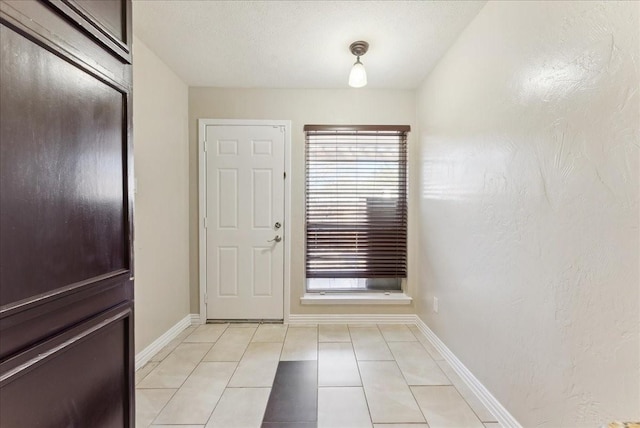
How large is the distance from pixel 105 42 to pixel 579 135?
1.81 m

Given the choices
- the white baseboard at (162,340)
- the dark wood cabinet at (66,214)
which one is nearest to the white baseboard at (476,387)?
the dark wood cabinet at (66,214)

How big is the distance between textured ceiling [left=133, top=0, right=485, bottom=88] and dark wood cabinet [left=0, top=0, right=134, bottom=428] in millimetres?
971

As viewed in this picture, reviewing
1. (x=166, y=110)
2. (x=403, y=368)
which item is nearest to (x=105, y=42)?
(x=166, y=110)

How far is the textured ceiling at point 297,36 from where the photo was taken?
1.84m

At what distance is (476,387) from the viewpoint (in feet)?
5.98

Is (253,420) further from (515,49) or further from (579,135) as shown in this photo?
(515,49)

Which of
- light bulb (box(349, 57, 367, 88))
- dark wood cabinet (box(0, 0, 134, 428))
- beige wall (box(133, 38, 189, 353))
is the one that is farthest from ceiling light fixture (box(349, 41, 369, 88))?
beige wall (box(133, 38, 189, 353))

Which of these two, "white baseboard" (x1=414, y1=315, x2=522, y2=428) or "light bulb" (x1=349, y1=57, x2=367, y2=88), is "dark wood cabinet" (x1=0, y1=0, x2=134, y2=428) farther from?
"white baseboard" (x1=414, y1=315, x2=522, y2=428)

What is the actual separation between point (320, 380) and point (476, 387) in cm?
101

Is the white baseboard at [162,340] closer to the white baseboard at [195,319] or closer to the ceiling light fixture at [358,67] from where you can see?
the white baseboard at [195,319]

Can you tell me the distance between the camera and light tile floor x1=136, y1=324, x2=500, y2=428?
5.33 ft

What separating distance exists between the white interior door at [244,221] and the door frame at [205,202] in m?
0.03

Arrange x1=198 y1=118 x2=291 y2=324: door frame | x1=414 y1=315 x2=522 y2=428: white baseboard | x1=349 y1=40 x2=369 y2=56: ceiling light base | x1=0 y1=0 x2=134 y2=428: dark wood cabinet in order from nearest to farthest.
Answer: x1=0 y1=0 x2=134 y2=428: dark wood cabinet, x1=414 y1=315 x2=522 y2=428: white baseboard, x1=349 y1=40 x2=369 y2=56: ceiling light base, x1=198 y1=118 x2=291 y2=324: door frame

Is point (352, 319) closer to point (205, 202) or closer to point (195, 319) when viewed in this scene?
point (195, 319)
